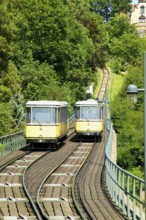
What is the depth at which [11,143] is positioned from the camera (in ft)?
120

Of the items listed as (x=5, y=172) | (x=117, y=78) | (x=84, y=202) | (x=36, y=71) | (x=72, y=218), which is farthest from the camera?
(x=117, y=78)

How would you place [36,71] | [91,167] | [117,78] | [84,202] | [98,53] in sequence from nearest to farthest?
[84,202]
[91,167]
[36,71]
[98,53]
[117,78]

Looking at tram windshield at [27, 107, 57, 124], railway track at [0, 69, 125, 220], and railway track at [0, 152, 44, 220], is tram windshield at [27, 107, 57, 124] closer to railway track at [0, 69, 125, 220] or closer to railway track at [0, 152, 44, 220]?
railway track at [0, 69, 125, 220]

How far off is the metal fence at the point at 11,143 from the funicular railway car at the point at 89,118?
492cm

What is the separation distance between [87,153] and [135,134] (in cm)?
3250

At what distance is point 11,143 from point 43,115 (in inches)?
114

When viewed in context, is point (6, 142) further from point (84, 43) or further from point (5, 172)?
point (84, 43)

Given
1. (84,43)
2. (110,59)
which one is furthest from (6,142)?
(110,59)

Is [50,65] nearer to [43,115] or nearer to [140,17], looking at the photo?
[43,115]

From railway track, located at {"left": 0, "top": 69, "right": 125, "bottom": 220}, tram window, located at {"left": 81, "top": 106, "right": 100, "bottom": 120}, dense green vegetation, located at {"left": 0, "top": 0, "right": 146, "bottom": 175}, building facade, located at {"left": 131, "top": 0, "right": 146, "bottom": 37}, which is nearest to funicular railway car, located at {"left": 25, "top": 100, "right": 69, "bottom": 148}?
railway track, located at {"left": 0, "top": 69, "right": 125, "bottom": 220}

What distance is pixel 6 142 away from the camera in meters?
35.1

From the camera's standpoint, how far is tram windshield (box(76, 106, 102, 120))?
4341cm

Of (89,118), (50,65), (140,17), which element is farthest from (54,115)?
(140,17)

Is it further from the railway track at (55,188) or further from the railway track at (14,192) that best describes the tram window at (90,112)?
the railway track at (14,192)
